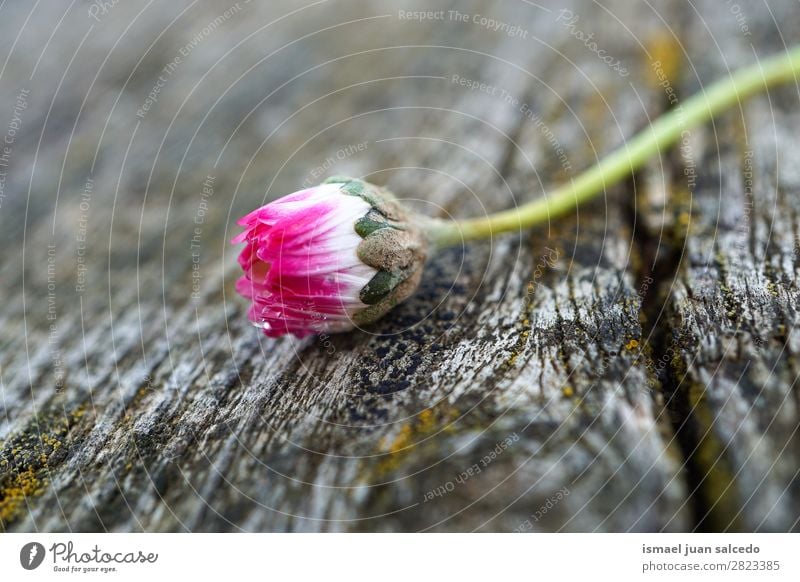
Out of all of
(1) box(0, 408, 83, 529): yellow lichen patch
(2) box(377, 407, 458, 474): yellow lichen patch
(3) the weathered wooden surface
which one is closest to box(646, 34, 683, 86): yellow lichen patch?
(3) the weathered wooden surface

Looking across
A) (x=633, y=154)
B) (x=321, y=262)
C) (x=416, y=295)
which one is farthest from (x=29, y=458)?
(x=633, y=154)

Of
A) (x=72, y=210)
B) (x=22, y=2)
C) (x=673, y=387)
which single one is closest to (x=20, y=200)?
(x=72, y=210)

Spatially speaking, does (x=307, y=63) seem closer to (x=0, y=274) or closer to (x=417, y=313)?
(x=0, y=274)

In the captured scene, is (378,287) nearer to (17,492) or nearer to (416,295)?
(416,295)

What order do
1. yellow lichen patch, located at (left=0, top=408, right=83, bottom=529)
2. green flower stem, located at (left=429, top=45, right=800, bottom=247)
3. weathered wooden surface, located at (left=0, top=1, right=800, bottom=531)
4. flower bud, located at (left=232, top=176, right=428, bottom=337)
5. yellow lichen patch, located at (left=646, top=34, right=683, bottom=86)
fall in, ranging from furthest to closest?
1. yellow lichen patch, located at (left=646, top=34, right=683, bottom=86)
2. green flower stem, located at (left=429, top=45, right=800, bottom=247)
3. flower bud, located at (left=232, top=176, right=428, bottom=337)
4. yellow lichen patch, located at (left=0, top=408, right=83, bottom=529)
5. weathered wooden surface, located at (left=0, top=1, right=800, bottom=531)

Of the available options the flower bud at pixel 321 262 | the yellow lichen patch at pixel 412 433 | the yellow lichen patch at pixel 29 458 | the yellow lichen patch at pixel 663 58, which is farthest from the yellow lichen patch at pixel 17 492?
the yellow lichen patch at pixel 663 58

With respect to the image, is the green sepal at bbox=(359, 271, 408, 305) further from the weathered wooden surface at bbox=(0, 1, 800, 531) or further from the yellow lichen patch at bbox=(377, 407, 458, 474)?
the yellow lichen patch at bbox=(377, 407, 458, 474)
